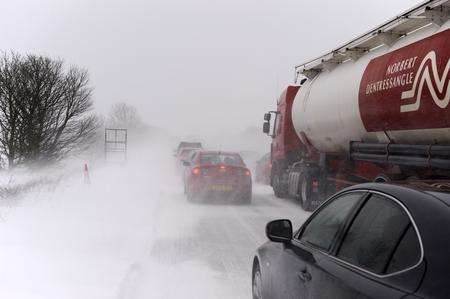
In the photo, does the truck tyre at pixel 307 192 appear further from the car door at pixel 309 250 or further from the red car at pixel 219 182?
the car door at pixel 309 250

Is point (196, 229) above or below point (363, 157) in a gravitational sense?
below

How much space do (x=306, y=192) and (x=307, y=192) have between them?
0.06m

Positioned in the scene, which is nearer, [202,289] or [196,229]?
[202,289]

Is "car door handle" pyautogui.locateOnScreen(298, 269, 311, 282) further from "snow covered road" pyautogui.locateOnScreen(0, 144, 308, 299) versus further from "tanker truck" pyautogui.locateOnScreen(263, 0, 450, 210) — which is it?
"snow covered road" pyautogui.locateOnScreen(0, 144, 308, 299)

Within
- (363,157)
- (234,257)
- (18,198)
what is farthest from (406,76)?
(18,198)

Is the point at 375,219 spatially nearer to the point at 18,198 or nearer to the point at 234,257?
the point at 234,257

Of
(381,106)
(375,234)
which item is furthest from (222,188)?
(375,234)

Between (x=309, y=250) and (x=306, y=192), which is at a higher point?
(x=309, y=250)

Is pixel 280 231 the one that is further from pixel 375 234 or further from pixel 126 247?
pixel 126 247

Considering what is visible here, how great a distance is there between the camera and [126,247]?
855 centimetres

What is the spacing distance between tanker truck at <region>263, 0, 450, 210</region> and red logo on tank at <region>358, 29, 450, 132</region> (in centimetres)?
Result: 1

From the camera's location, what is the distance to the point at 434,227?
236 centimetres

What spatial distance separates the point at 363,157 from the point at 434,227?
741 cm

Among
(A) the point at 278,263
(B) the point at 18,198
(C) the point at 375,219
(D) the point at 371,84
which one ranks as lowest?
(B) the point at 18,198
